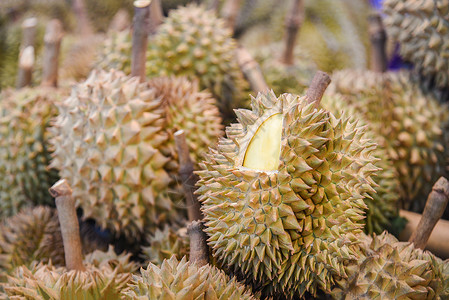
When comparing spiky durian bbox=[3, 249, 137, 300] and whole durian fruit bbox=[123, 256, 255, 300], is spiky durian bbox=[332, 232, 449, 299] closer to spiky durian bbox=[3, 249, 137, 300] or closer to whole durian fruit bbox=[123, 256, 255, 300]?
whole durian fruit bbox=[123, 256, 255, 300]

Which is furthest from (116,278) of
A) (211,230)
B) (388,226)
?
(388,226)

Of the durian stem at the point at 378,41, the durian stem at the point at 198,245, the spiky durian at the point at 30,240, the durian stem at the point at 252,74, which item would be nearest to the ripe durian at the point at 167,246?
the durian stem at the point at 198,245

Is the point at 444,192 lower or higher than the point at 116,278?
higher

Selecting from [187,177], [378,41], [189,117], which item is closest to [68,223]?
[187,177]

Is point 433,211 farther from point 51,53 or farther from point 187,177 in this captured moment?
point 51,53

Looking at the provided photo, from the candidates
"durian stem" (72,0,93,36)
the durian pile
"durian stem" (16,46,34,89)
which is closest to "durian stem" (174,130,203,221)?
the durian pile

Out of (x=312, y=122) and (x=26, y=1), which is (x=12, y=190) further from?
(x=26, y=1)

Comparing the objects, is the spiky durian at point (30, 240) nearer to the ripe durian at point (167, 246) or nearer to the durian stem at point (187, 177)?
the ripe durian at point (167, 246)
